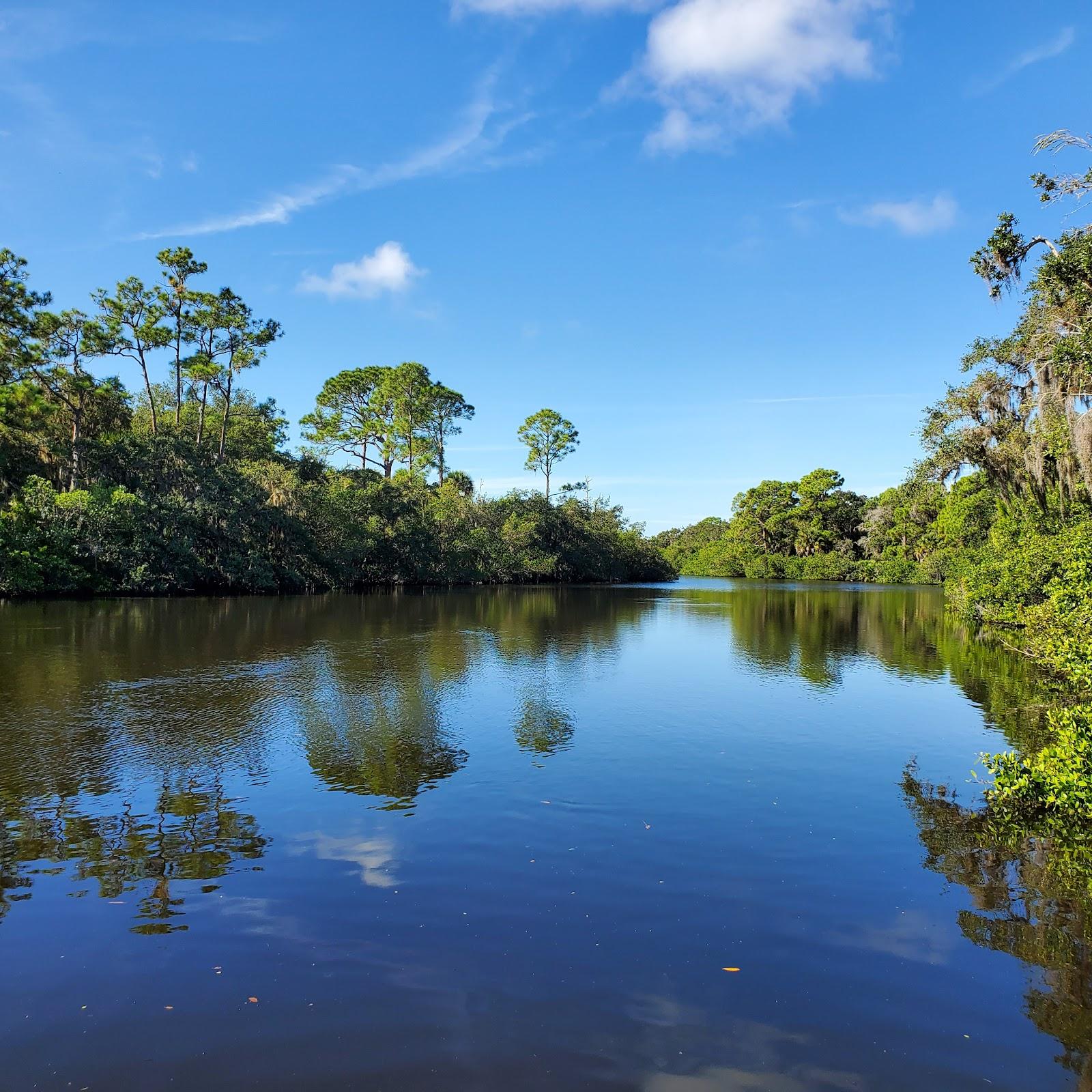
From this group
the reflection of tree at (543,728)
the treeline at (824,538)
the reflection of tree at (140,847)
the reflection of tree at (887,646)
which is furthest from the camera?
the treeline at (824,538)

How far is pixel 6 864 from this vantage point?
19.4 feet

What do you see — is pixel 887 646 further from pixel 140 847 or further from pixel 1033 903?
pixel 140 847

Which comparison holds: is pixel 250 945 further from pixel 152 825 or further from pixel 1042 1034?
pixel 1042 1034

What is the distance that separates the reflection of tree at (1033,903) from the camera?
4.19 meters

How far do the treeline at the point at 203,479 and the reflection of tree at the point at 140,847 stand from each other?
28330 mm

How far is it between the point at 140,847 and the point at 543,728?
5.93m

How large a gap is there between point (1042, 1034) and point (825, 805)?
3.81 m

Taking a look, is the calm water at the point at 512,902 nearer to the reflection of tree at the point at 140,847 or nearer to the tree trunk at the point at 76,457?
the reflection of tree at the point at 140,847

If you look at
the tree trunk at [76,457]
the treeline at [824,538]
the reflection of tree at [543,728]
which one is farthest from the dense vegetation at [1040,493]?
the tree trunk at [76,457]

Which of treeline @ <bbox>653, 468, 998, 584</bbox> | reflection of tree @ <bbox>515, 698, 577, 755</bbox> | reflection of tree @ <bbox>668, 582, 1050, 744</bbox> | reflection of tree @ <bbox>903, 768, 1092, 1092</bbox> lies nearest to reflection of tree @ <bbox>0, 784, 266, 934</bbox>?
reflection of tree @ <bbox>515, 698, 577, 755</bbox>

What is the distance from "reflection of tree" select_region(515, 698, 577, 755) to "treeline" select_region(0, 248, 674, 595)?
27238mm

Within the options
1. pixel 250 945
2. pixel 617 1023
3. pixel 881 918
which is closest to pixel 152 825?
pixel 250 945

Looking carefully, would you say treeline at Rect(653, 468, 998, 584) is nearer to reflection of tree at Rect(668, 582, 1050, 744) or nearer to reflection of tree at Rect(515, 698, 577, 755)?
reflection of tree at Rect(668, 582, 1050, 744)

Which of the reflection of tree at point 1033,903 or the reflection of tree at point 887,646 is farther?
the reflection of tree at point 887,646
